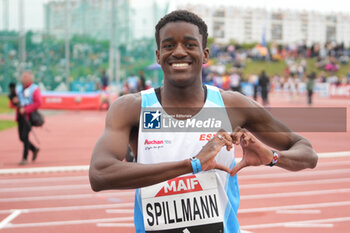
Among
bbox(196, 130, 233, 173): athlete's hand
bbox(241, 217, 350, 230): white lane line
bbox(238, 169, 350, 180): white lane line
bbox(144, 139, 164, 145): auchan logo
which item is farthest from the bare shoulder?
bbox(238, 169, 350, 180): white lane line

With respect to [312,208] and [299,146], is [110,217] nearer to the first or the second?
[312,208]

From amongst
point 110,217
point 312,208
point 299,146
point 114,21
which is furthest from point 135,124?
point 114,21

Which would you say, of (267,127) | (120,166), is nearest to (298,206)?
(267,127)

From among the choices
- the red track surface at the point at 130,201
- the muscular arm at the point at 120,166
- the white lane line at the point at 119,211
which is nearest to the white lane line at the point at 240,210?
the red track surface at the point at 130,201

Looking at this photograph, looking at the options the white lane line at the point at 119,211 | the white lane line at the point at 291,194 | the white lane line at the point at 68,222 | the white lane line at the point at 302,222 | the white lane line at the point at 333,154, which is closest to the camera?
the white lane line at the point at 302,222

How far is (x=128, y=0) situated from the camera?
82.5ft

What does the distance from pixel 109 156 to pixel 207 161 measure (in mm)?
415

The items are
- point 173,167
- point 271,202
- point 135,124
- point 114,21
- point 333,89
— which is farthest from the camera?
point 333,89

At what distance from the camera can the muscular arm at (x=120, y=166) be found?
1.91 meters

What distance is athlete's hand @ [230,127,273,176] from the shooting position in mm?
1973

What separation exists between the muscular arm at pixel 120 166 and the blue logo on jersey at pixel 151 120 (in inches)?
2.0

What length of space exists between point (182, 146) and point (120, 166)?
312 millimetres

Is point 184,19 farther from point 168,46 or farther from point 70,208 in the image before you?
point 70,208

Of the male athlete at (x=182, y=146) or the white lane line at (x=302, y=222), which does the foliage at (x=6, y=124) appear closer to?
the white lane line at (x=302, y=222)
